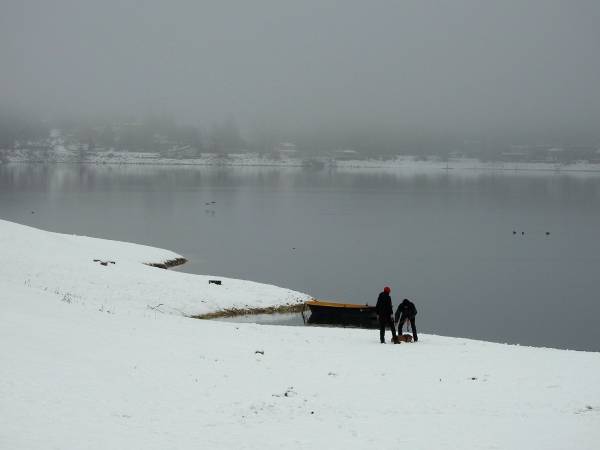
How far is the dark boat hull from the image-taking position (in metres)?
37.7

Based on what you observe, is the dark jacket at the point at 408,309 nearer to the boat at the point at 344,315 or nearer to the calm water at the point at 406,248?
the boat at the point at 344,315

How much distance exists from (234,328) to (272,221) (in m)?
94.4

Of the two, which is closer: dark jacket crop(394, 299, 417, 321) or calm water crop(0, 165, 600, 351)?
dark jacket crop(394, 299, 417, 321)

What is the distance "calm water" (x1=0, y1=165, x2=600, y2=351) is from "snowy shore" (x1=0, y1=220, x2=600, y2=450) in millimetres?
19522

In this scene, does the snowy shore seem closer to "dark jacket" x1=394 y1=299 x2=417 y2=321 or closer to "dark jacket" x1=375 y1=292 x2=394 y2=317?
"dark jacket" x1=375 y1=292 x2=394 y2=317

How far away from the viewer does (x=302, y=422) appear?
16.0m

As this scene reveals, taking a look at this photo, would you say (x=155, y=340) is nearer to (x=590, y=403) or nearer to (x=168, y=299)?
(x=590, y=403)

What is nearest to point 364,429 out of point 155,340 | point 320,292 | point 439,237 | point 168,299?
point 155,340

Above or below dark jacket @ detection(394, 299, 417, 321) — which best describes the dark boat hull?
below

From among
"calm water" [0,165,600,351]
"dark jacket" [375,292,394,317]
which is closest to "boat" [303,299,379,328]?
"calm water" [0,165,600,351]

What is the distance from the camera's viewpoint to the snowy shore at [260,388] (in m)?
14.7

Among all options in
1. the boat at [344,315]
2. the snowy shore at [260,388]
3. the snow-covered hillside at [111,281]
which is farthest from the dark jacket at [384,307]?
the snow-covered hillside at [111,281]

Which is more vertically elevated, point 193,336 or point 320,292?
point 193,336

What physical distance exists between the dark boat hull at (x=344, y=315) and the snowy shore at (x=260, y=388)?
349 inches
